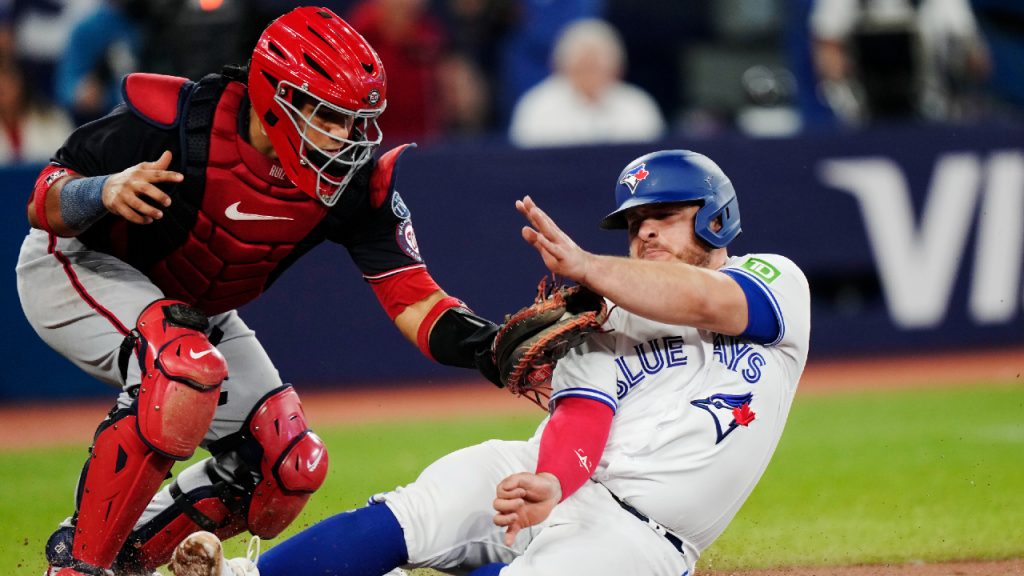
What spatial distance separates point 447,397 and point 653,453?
7.10 metres

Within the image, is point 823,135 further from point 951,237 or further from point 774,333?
point 774,333

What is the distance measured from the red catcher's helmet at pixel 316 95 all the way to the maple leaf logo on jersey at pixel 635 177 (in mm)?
1099

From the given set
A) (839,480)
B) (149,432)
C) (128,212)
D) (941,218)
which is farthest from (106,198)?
(941,218)

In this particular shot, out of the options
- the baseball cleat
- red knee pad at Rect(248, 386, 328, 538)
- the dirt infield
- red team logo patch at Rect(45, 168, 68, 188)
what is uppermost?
red team logo patch at Rect(45, 168, 68, 188)

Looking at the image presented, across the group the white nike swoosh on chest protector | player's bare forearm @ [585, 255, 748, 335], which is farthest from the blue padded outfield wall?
player's bare forearm @ [585, 255, 748, 335]

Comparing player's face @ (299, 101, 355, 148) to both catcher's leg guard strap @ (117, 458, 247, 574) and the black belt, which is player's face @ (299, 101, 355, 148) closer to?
catcher's leg guard strap @ (117, 458, 247, 574)

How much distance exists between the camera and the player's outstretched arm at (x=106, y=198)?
471 centimetres

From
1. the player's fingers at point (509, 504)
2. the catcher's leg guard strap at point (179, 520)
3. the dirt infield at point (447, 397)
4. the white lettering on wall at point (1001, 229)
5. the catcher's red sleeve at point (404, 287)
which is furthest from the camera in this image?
the white lettering on wall at point (1001, 229)

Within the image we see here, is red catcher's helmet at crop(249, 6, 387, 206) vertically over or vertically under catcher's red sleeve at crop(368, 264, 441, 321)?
over

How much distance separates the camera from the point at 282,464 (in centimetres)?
525

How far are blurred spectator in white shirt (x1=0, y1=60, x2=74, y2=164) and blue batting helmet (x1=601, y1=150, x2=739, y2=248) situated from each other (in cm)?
822

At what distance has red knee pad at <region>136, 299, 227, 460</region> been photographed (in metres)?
4.61

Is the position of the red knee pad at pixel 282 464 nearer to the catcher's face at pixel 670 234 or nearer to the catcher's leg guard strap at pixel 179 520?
the catcher's leg guard strap at pixel 179 520

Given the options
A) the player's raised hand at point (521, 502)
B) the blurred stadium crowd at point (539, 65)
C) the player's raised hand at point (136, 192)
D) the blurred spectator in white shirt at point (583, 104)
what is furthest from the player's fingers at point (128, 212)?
the blurred spectator in white shirt at point (583, 104)
